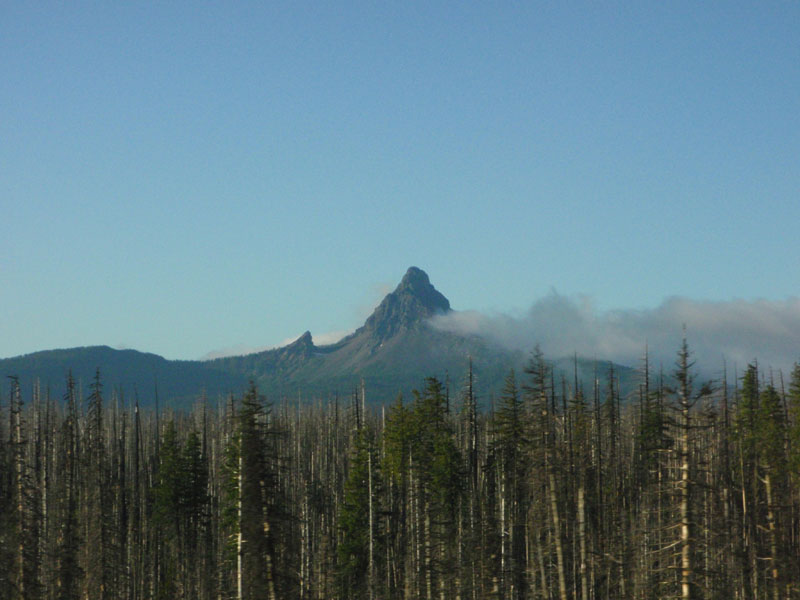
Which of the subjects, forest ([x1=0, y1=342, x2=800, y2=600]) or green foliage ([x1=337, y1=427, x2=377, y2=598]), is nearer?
forest ([x1=0, y1=342, x2=800, y2=600])

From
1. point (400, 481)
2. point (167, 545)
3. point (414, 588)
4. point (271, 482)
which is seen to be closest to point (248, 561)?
point (271, 482)

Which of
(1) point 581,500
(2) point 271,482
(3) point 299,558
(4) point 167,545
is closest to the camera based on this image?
(1) point 581,500

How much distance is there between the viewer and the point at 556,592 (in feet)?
195

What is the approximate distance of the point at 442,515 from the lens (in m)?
61.9

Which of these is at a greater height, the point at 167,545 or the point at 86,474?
the point at 86,474

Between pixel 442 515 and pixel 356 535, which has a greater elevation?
pixel 442 515

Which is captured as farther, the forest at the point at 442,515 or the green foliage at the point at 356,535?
the green foliage at the point at 356,535

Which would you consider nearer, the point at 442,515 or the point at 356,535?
the point at 442,515

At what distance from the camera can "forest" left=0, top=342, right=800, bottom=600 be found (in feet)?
128

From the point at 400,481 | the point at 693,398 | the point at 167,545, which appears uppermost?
the point at 693,398

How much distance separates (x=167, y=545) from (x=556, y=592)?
127ft

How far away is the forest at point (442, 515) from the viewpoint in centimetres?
3903

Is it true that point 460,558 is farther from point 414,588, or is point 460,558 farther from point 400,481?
point 400,481

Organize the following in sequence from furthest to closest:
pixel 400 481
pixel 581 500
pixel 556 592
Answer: pixel 400 481 → pixel 556 592 → pixel 581 500
